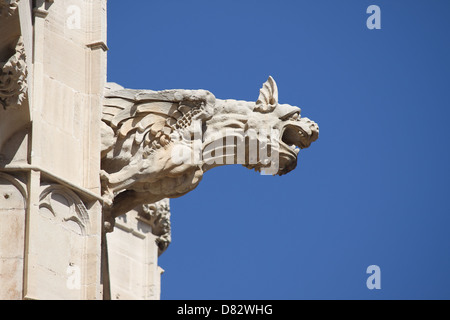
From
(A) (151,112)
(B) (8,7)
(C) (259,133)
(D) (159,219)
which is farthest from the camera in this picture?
(D) (159,219)

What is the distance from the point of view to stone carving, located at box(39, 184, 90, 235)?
20.7m

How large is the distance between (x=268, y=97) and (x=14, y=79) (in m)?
3.98

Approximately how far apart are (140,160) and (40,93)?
1.70 metres

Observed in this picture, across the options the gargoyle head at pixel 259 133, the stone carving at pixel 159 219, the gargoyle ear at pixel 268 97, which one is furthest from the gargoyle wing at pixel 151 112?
the stone carving at pixel 159 219

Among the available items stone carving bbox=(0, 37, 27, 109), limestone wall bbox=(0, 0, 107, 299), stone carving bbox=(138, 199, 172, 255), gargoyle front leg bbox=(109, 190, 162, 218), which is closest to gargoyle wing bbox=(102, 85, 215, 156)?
limestone wall bbox=(0, 0, 107, 299)

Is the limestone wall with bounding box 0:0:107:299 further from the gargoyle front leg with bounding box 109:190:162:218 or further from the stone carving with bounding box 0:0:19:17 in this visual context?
the gargoyle front leg with bounding box 109:190:162:218

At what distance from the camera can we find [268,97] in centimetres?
2270

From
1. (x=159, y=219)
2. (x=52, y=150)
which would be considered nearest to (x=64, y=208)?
(x=52, y=150)

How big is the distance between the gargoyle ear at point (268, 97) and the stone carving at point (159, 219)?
14.7ft

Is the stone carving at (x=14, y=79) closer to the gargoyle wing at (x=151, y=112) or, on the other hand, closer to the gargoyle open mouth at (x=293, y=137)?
the gargoyle wing at (x=151, y=112)

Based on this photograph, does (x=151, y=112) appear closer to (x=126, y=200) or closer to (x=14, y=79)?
(x=126, y=200)

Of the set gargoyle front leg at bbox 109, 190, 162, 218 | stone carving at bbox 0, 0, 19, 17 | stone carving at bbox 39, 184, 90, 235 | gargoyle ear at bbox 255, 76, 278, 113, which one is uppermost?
gargoyle ear at bbox 255, 76, 278, 113

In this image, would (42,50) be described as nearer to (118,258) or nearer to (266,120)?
(266,120)

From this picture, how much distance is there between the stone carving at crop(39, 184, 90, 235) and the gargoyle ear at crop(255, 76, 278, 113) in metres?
2.61
